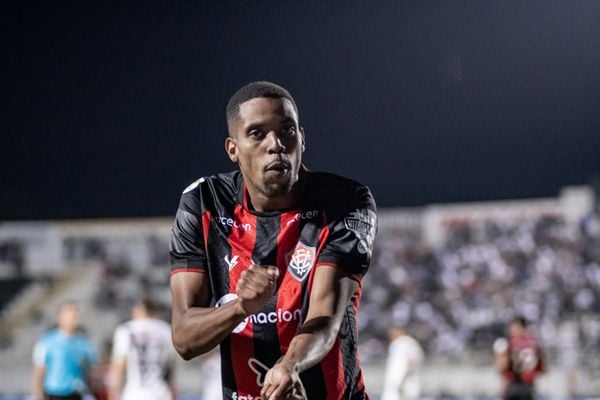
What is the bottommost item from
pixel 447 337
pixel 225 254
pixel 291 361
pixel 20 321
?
pixel 291 361

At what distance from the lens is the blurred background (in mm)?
13852

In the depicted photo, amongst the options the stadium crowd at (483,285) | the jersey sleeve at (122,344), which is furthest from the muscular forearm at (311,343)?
the stadium crowd at (483,285)

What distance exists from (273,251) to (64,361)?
6238mm

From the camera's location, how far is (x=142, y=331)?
24.6 ft

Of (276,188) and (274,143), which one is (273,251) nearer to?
(276,188)

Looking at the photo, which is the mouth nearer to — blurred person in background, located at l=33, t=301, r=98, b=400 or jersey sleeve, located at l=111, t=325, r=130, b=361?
jersey sleeve, located at l=111, t=325, r=130, b=361

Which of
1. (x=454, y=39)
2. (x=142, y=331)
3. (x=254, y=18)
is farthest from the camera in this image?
(x=254, y=18)

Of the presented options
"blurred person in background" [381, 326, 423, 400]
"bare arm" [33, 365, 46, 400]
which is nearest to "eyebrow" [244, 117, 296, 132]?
"bare arm" [33, 365, 46, 400]

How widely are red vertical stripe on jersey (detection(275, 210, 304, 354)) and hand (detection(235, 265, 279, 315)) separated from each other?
1.30ft

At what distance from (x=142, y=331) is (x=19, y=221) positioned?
1370 cm

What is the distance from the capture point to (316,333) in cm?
239

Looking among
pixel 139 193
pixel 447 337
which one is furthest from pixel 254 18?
pixel 447 337

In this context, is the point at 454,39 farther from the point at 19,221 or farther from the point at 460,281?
the point at 19,221

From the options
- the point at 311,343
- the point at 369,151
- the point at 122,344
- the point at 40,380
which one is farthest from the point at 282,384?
the point at 369,151
